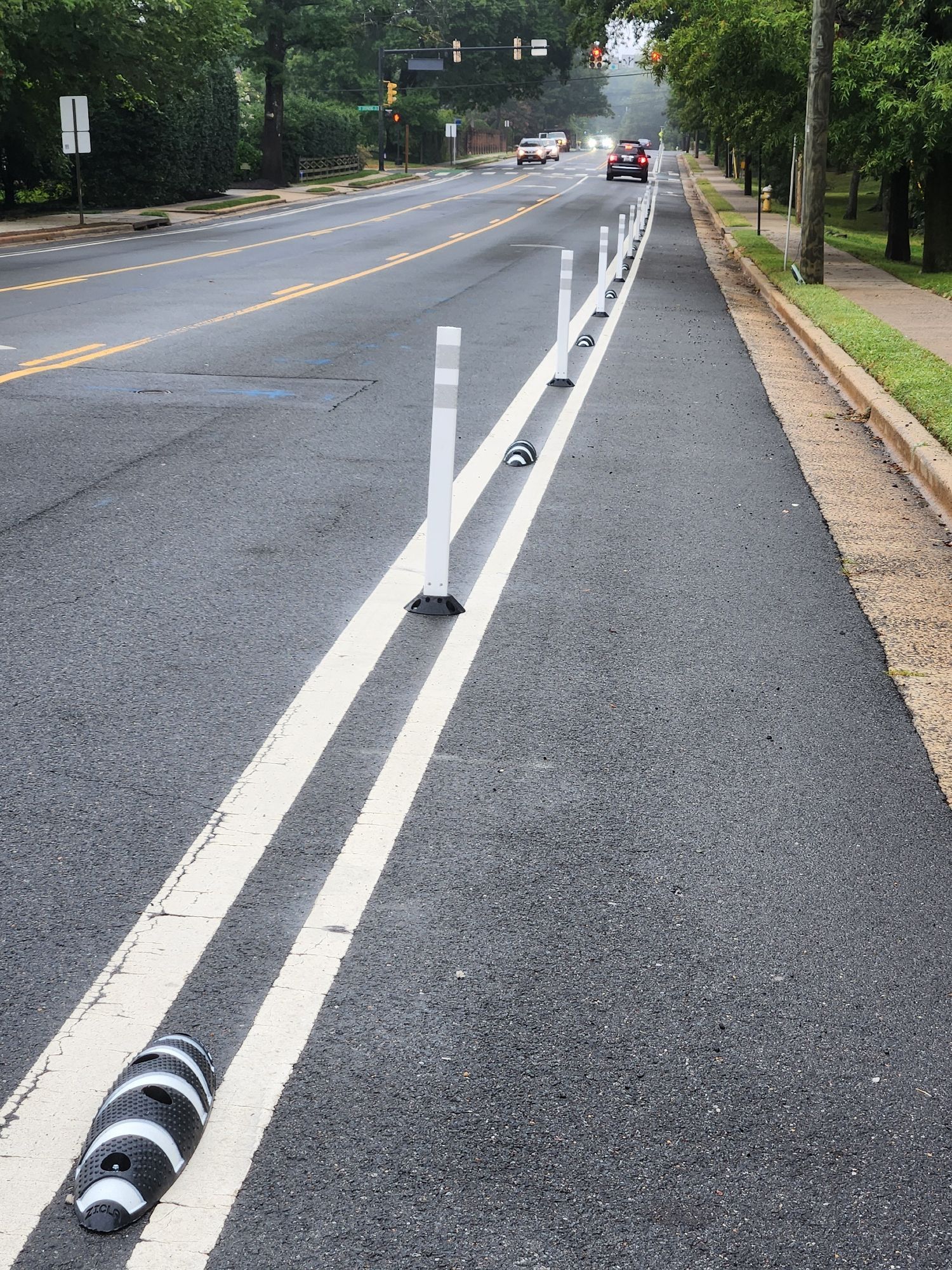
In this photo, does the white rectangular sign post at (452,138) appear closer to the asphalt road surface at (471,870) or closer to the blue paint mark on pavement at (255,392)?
the blue paint mark on pavement at (255,392)

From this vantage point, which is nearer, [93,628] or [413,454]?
[93,628]

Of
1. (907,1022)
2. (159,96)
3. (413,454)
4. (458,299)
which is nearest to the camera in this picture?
(907,1022)

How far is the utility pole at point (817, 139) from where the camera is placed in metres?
20.4

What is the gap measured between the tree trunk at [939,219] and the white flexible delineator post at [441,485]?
21955 mm

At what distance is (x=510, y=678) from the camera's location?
5.45 m

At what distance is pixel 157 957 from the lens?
3432mm

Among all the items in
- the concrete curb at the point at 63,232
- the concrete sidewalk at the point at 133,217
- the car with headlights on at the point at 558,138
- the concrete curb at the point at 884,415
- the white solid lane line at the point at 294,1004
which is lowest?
the white solid lane line at the point at 294,1004

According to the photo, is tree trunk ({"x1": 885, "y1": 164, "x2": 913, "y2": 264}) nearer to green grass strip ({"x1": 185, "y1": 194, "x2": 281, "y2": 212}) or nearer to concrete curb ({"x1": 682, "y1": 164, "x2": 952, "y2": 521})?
concrete curb ({"x1": 682, "y1": 164, "x2": 952, "y2": 521})

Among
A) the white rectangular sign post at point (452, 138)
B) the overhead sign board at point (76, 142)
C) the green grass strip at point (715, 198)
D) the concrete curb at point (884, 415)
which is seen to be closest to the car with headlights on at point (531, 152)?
the white rectangular sign post at point (452, 138)

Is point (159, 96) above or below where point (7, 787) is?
above

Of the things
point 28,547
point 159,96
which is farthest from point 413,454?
point 159,96

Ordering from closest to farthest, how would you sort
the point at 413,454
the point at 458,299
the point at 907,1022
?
the point at 907,1022 → the point at 413,454 → the point at 458,299

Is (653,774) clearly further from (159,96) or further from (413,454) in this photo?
(159,96)

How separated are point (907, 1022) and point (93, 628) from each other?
3724 millimetres
